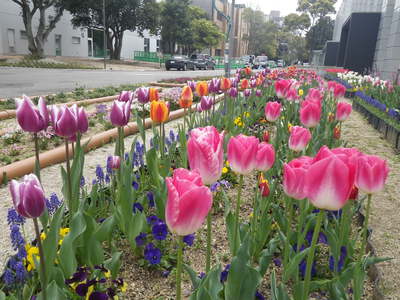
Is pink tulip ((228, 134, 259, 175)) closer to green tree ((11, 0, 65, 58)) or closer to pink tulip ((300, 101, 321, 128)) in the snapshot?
pink tulip ((300, 101, 321, 128))

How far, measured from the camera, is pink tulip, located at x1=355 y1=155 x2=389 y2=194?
3.84 ft

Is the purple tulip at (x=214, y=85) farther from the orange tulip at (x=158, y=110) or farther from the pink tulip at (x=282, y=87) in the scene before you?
the orange tulip at (x=158, y=110)

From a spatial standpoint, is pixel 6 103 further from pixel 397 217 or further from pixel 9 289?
pixel 397 217

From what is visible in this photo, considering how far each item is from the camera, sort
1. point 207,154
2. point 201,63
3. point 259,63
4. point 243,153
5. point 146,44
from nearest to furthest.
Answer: point 207,154
point 243,153
point 201,63
point 259,63
point 146,44

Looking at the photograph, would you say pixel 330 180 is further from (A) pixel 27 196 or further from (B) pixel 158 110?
(B) pixel 158 110

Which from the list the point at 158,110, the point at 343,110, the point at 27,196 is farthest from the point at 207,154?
the point at 343,110

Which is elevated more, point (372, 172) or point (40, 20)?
point (40, 20)

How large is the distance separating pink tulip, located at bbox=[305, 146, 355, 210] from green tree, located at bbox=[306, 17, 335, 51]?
66372 mm

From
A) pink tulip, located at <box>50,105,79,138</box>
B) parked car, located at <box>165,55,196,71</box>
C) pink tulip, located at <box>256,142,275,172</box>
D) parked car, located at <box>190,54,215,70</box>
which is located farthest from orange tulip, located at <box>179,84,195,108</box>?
parked car, located at <box>190,54,215,70</box>

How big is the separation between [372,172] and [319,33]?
66.7 meters

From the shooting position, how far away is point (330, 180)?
0.92 m

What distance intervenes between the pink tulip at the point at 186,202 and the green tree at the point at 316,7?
67.2m

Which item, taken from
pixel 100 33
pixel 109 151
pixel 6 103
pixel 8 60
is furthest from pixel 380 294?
pixel 100 33

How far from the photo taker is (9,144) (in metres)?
4.51
